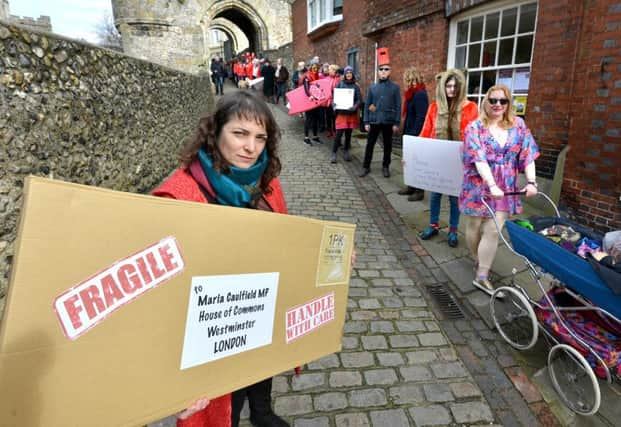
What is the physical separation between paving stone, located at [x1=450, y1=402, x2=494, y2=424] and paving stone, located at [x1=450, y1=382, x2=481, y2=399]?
0.22 feet

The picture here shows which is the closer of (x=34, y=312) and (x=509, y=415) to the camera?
(x=34, y=312)

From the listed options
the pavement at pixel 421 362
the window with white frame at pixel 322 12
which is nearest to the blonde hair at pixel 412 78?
the pavement at pixel 421 362

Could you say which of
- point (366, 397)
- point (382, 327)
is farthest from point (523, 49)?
point (366, 397)

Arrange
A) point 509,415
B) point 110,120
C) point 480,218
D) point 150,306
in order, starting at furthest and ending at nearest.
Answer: point 110,120
point 480,218
point 509,415
point 150,306

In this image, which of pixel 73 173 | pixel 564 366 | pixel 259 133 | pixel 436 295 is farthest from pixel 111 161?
pixel 564 366

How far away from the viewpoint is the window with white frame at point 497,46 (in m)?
5.59

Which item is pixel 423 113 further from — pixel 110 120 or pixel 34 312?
pixel 34 312

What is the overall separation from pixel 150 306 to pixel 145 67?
603 centimetres

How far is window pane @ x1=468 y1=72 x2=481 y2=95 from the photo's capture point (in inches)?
A: 260

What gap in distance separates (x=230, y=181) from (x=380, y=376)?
1.87 metres

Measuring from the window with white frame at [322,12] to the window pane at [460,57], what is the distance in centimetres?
706

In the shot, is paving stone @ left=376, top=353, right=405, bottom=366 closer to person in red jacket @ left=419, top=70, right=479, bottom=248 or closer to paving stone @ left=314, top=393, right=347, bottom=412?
paving stone @ left=314, top=393, right=347, bottom=412

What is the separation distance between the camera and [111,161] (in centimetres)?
467

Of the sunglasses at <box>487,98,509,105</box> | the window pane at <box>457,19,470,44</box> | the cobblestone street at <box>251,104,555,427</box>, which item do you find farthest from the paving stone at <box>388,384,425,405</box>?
the window pane at <box>457,19,470,44</box>
